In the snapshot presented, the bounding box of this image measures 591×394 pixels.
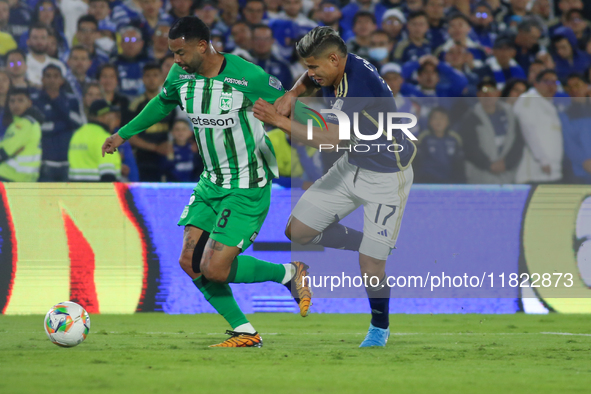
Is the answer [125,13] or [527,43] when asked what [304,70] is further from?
[527,43]

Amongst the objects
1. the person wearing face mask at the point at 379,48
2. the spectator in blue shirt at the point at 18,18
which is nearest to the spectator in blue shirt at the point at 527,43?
the person wearing face mask at the point at 379,48

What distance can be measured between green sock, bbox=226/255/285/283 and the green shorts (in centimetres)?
17

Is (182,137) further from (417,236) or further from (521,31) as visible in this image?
(521,31)

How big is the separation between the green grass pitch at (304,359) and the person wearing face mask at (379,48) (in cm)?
409

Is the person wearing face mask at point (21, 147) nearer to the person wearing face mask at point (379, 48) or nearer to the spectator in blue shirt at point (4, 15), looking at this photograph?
the spectator in blue shirt at point (4, 15)

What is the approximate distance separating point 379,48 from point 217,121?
5.19 m

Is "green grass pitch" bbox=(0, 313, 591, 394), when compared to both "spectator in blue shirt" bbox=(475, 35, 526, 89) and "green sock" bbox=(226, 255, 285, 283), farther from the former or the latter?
"spectator in blue shirt" bbox=(475, 35, 526, 89)

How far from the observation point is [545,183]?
734 cm

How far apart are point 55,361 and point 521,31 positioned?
28.0 ft

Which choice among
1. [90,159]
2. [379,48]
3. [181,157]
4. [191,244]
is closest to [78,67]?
[90,159]

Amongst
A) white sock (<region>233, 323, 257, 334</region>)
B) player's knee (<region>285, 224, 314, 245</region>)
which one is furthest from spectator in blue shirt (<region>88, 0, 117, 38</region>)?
white sock (<region>233, 323, 257, 334</region>)

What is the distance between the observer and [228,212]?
194 inches

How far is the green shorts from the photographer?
4863mm

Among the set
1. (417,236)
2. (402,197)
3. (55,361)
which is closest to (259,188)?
(402,197)
